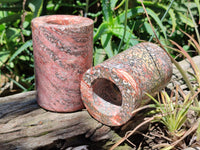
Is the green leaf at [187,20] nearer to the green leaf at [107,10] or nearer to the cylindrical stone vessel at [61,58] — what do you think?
the green leaf at [107,10]

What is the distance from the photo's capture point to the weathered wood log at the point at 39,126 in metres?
1.04

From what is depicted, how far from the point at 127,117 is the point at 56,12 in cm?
124

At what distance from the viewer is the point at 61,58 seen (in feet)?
3.62

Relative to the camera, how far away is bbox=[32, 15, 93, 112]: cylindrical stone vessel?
1.07m

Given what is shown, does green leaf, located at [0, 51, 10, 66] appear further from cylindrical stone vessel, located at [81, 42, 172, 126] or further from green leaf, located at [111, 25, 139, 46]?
cylindrical stone vessel, located at [81, 42, 172, 126]

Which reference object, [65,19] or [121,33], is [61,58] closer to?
[65,19]

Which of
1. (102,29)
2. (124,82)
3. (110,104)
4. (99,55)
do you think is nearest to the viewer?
(124,82)

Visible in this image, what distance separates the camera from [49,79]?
116 centimetres

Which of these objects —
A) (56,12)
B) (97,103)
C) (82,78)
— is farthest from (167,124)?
(56,12)

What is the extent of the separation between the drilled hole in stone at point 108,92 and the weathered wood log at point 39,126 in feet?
0.38

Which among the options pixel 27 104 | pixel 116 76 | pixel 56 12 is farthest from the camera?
pixel 56 12

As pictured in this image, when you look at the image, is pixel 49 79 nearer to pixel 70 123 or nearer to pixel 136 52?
pixel 70 123

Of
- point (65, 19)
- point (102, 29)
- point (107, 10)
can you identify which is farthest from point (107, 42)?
point (65, 19)

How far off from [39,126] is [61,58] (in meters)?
0.31
